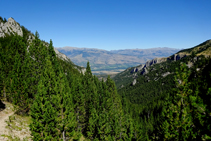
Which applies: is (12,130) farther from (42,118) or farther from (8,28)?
(8,28)

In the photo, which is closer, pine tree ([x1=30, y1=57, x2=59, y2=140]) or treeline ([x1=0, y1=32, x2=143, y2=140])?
pine tree ([x1=30, y1=57, x2=59, y2=140])

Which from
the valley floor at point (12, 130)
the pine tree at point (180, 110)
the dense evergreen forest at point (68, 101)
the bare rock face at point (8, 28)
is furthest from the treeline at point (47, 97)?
the bare rock face at point (8, 28)

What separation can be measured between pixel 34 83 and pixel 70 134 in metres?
16.6

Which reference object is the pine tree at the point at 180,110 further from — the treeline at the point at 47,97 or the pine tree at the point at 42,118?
the pine tree at the point at 42,118

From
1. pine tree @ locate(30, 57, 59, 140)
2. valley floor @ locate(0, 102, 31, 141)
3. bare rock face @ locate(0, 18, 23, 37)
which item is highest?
bare rock face @ locate(0, 18, 23, 37)

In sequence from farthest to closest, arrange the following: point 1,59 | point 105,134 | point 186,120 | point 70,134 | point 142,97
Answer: point 142,97 → point 1,59 → point 105,134 → point 70,134 → point 186,120

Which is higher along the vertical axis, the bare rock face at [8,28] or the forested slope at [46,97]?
the bare rock face at [8,28]

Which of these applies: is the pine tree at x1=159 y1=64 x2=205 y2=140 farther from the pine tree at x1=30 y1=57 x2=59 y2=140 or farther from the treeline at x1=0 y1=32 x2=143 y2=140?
the pine tree at x1=30 y1=57 x2=59 y2=140

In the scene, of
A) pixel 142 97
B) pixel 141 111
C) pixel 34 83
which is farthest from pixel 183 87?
pixel 142 97

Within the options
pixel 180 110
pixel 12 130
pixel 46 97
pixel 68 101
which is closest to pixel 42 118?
pixel 46 97

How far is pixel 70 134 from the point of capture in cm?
2291

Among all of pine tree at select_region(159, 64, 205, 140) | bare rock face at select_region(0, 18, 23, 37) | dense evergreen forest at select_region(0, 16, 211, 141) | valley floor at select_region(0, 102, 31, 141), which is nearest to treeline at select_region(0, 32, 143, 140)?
dense evergreen forest at select_region(0, 16, 211, 141)

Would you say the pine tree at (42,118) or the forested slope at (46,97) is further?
the forested slope at (46,97)

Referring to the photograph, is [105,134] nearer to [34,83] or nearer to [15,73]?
[34,83]
